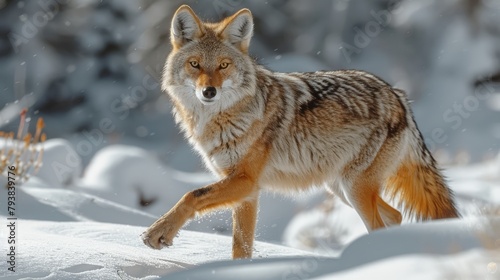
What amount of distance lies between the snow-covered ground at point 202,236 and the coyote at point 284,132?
18.9 inches

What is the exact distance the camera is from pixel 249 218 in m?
4.94

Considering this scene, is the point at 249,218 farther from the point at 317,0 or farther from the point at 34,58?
the point at 34,58

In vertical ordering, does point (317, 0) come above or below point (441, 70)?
above

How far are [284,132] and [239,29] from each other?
0.82m

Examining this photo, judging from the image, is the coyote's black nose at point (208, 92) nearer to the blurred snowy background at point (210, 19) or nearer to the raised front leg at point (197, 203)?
the raised front leg at point (197, 203)

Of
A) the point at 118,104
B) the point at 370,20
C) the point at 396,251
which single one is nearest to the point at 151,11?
the point at 118,104

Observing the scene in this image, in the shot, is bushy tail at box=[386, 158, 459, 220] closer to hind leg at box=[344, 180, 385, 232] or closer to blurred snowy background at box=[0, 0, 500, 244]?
hind leg at box=[344, 180, 385, 232]

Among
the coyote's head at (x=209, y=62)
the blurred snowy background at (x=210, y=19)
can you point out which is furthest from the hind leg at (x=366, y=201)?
the blurred snowy background at (x=210, y=19)

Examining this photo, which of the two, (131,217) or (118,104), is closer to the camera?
(131,217)

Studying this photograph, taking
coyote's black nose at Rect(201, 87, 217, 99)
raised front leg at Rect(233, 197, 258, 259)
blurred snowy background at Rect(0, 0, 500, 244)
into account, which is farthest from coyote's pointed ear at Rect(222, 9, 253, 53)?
blurred snowy background at Rect(0, 0, 500, 244)

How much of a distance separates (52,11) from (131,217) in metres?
11.8

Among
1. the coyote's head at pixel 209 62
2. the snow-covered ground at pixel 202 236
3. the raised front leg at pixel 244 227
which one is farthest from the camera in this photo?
the raised front leg at pixel 244 227

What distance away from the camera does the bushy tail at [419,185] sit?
5.22 metres

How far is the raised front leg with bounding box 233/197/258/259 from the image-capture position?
4.81 meters
